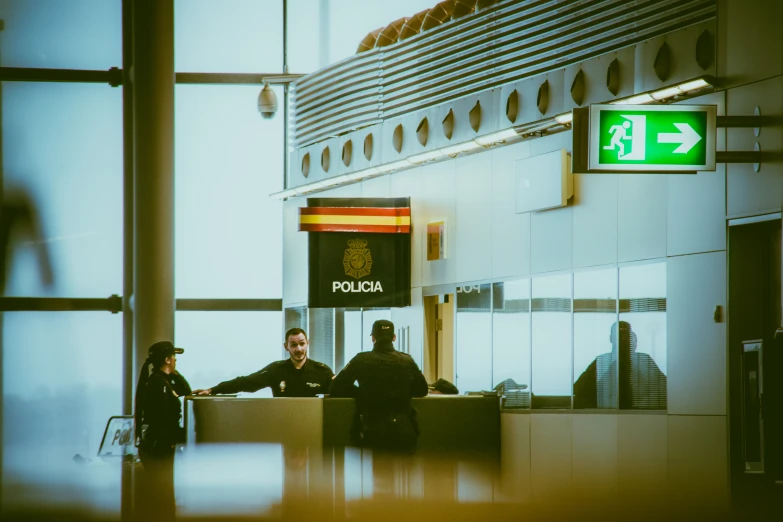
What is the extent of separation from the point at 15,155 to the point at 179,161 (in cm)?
326

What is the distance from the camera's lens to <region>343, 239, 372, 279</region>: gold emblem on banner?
53.0 ft

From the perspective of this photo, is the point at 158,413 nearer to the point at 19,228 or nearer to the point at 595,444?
the point at 595,444

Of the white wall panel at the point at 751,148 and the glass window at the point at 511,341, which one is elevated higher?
the white wall panel at the point at 751,148

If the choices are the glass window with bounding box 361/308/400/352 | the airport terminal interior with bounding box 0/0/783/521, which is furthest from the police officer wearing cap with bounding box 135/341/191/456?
the glass window with bounding box 361/308/400/352

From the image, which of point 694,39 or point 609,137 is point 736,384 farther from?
point 694,39

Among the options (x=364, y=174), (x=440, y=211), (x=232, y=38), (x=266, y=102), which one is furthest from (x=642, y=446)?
(x=232, y=38)

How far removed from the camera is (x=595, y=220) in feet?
41.9

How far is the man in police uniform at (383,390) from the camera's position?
10.8 meters

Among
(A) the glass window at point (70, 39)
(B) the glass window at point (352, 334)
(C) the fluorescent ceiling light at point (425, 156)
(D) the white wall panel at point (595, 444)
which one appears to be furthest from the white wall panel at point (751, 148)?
(A) the glass window at point (70, 39)

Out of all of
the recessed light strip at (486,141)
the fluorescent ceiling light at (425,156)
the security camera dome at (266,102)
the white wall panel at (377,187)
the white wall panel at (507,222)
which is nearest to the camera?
the recessed light strip at (486,141)

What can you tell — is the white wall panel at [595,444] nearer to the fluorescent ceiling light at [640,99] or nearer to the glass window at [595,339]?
the glass window at [595,339]

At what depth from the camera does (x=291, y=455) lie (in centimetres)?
1081

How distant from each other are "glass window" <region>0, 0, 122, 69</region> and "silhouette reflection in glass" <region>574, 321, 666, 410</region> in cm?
1209

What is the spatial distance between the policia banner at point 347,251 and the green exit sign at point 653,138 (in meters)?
6.61
